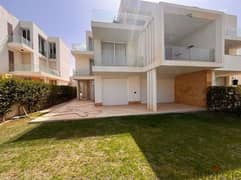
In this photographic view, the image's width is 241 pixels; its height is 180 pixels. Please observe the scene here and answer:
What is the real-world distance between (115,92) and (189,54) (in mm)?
6826

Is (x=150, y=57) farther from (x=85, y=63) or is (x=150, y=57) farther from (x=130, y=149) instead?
(x=85, y=63)

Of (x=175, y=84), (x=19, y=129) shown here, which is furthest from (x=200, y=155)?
(x=175, y=84)

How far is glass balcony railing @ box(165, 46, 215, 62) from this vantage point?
772 cm

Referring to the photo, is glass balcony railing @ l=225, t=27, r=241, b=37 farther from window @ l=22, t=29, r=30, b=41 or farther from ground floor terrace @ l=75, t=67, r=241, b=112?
window @ l=22, t=29, r=30, b=41

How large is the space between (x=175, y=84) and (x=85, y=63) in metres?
12.8

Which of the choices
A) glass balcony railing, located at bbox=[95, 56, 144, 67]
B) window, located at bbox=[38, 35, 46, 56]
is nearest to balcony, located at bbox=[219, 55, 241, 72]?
glass balcony railing, located at bbox=[95, 56, 144, 67]

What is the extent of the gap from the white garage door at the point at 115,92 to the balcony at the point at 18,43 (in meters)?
A: 12.4

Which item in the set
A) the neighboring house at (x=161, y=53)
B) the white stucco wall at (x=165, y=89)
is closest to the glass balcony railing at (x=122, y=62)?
the neighboring house at (x=161, y=53)

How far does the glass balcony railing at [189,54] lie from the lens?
25.3 ft

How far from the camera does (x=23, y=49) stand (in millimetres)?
15672

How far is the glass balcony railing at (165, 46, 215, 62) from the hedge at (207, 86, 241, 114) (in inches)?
85.8

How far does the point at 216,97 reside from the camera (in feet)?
26.7

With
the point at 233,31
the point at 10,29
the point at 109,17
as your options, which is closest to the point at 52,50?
the point at 10,29

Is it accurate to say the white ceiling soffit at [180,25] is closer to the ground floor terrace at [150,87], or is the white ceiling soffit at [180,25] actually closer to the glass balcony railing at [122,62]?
the glass balcony railing at [122,62]
